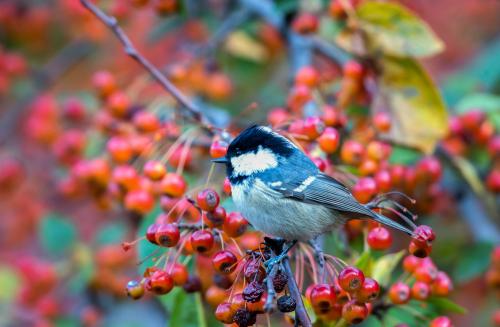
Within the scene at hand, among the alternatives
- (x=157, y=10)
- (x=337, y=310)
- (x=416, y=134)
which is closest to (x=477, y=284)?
(x=416, y=134)

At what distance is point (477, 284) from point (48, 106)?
2801 mm

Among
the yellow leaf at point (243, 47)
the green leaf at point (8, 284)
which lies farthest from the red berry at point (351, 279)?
the green leaf at point (8, 284)

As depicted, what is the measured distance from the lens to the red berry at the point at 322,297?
1999 mm

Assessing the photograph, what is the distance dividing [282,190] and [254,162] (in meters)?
0.15

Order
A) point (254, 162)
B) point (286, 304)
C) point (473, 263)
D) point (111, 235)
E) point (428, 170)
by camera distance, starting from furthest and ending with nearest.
Result: point (111, 235) → point (473, 263) → point (428, 170) → point (254, 162) → point (286, 304)

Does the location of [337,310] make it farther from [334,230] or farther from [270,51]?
[270,51]

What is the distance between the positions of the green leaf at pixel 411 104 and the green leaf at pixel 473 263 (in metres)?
0.63

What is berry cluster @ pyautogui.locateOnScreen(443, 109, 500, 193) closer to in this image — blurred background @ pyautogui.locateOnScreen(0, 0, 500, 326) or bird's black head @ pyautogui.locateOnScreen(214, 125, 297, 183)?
blurred background @ pyautogui.locateOnScreen(0, 0, 500, 326)

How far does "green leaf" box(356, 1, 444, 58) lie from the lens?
294 centimetres

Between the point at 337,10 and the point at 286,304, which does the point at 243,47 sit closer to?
the point at 337,10

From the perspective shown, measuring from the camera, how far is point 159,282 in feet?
6.72

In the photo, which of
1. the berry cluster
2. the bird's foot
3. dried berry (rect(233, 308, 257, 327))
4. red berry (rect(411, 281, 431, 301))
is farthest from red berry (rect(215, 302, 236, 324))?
the berry cluster

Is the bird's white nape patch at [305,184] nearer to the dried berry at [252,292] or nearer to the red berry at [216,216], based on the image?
the red berry at [216,216]

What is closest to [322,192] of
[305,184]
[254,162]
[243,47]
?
[305,184]
